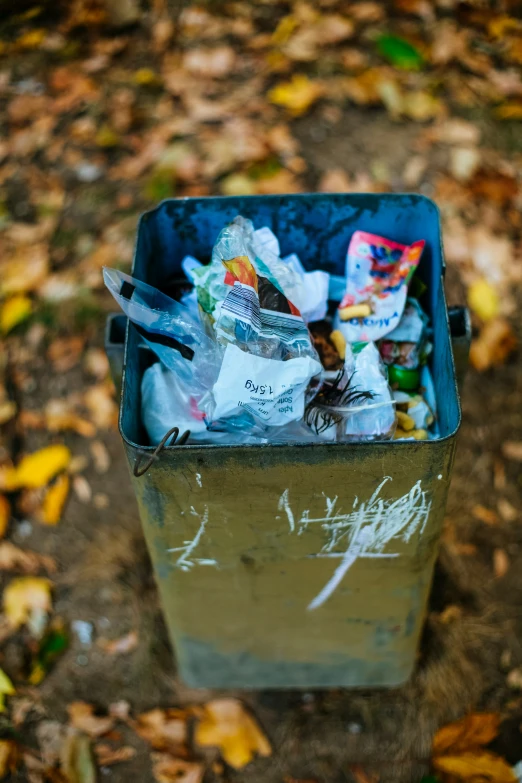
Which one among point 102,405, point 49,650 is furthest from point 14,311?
point 49,650

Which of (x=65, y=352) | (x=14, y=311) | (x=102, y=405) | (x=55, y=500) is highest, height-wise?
(x=14, y=311)

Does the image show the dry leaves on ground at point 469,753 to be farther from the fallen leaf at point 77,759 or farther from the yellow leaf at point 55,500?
the yellow leaf at point 55,500

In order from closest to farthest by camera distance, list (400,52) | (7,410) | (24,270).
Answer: (7,410) < (24,270) < (400,52)

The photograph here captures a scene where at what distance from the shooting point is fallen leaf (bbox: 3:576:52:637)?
1.99m

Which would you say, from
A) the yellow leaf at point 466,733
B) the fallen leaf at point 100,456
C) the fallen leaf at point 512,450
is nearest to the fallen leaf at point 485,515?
the fallen leaf at point 512,450

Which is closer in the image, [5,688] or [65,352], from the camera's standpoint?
[5,688]

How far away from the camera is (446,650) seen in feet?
6.26

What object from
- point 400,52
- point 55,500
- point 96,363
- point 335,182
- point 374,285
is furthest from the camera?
point 400,52

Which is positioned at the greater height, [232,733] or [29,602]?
[29,602]

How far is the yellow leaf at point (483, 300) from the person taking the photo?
2453 millimetres

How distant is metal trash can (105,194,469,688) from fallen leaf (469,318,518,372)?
1041mm

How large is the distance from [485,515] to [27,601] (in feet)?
4.64

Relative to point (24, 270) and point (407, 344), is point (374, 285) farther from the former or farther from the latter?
point (24, 270)

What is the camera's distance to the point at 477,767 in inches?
67.0
